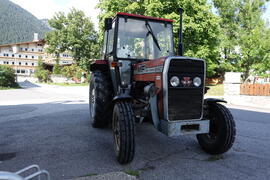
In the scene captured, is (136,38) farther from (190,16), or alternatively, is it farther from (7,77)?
(7,77)

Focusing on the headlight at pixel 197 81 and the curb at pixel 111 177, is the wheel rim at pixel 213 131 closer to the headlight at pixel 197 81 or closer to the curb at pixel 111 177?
the headlight at pixel 197 81

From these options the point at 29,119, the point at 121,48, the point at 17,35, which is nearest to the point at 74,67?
the point at 29,119

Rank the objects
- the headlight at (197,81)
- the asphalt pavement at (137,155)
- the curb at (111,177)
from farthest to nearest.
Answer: the headlight at (197,81)
the asphalt pavement at (137,155)
the curb at (111,177)

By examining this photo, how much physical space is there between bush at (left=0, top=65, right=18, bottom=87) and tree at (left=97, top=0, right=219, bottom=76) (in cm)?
1216

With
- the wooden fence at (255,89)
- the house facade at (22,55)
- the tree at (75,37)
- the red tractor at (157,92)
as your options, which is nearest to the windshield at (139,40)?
the red tractor at (157,92)

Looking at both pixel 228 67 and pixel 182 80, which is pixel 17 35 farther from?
pixel 182 80

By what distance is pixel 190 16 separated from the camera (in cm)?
1507

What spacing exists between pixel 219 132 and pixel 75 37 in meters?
38.3

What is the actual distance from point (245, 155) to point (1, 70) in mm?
23340

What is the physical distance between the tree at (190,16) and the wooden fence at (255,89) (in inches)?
216

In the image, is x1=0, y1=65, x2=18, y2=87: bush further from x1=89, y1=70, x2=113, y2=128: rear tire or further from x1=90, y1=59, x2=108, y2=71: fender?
x1=89, y1=70, x2=113, y2=128: rear tire

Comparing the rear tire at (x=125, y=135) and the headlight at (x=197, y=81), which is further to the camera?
the headlight at (x=197, y=81)

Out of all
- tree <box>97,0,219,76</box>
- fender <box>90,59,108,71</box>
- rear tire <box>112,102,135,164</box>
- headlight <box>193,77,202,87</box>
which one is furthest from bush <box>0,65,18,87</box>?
headlight <box>193,77,202,87</box>

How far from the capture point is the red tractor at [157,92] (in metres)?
2.60
